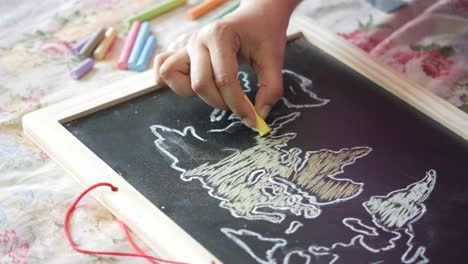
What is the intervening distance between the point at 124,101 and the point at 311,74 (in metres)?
0.25

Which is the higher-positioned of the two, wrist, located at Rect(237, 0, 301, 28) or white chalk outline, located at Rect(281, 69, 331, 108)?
wrist, located at Rect(237, 0, 301, 28)

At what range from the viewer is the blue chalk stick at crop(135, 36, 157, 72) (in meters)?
0.94

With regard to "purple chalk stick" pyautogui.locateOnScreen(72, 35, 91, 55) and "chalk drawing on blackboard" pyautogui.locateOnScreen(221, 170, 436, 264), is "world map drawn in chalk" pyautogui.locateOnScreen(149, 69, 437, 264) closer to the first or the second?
"chalk drawing on blackboard" pyautogui.locateOnScreen(221, 170, 436, 264)

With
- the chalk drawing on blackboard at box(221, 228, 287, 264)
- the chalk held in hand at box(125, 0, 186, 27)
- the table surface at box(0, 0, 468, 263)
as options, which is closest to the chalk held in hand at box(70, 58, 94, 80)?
the table surface at box(0, 0, 468, 263)

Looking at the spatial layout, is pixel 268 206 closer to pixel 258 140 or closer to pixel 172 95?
pixel 258 140

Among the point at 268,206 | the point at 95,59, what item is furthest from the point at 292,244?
the point at 95,59

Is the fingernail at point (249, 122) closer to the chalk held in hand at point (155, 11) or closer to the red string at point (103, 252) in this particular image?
the red string at point (103, 252)

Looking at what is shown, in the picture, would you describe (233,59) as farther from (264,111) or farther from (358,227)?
(358,227)

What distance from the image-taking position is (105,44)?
977 mm

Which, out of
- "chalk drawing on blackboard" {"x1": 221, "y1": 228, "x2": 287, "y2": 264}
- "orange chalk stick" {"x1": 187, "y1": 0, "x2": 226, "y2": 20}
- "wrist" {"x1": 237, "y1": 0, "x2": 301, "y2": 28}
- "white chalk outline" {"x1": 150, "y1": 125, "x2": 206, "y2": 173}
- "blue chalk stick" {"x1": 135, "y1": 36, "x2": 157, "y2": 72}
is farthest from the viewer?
"orange chalk stick" {"x1": 187, "y1": 0, "x2": 226, "y2": 20}

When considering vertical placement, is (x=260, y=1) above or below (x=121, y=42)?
above

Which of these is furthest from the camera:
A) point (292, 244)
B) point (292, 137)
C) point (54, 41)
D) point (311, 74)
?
point (54, 41)

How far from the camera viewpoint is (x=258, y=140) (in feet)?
2.51

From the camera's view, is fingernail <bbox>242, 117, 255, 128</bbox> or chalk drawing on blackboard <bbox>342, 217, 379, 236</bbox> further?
fingernail <bbox>242, 117, 255, 128</bbox>
